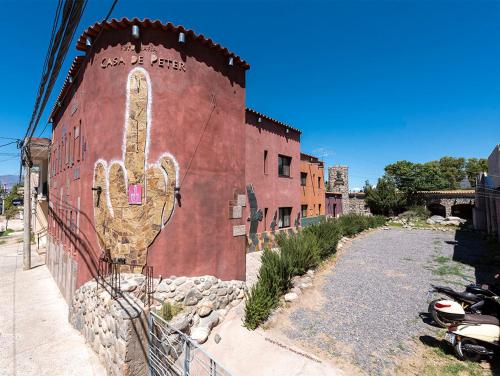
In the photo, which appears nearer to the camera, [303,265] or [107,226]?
[107,226]

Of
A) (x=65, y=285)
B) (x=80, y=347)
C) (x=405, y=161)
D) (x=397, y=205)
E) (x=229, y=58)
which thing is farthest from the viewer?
(x=405, y=161)

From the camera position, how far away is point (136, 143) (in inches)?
307

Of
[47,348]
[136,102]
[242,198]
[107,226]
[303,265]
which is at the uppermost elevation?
[136,102]

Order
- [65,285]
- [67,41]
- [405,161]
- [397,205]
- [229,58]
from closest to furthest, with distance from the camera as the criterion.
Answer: [67,41] < [229,58] < [65,285] < [397,205] < [405,161]

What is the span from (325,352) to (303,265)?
16.1 ft

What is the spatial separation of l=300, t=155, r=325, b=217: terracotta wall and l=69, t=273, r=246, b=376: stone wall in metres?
14.2

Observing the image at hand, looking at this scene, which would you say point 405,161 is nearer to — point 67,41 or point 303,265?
point 303,265

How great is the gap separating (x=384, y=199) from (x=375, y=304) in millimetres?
28078

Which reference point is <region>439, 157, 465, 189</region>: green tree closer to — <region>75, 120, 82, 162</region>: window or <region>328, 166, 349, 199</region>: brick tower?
<region>328, 166, 349, 199</region>: brick tower

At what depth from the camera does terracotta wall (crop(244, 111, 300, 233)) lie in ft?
52.1

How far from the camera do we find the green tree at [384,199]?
109ft

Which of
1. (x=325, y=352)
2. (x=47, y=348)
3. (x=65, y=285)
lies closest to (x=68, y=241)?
(x=65, y=285)

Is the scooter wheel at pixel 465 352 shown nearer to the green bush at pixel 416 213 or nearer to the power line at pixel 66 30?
the power line at pixel 66 30

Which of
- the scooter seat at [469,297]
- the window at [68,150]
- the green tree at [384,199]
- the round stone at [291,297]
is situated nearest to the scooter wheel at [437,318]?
the scooter seat at [469,297]
